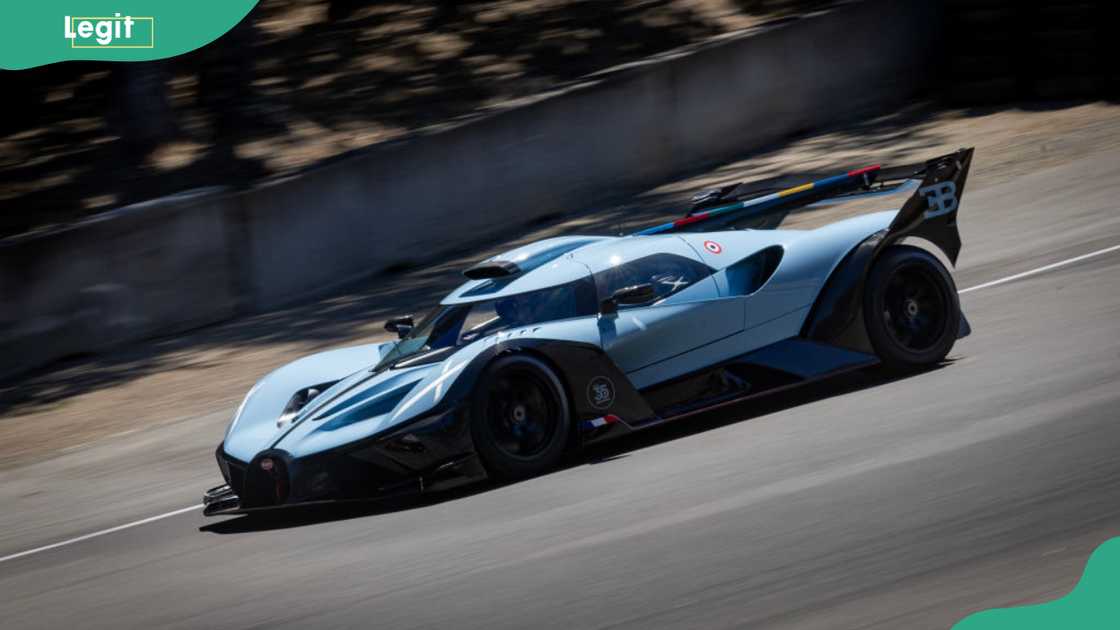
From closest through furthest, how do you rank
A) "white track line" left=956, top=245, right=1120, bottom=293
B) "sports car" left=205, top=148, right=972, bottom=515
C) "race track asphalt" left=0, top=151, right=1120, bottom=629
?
"race track asphalt" left=0, top=151, right=1120, bottom=629 < "sports car" left=205, top=148, right=972, bottom=515 < "white track line" left=956, top=245, right=1120, bottom=293

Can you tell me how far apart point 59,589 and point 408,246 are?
868 centimetres

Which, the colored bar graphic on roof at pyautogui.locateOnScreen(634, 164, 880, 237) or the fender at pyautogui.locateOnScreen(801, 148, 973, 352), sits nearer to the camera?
the fender at pyautogui.locateOnScreen(801, 148, 973, 352)

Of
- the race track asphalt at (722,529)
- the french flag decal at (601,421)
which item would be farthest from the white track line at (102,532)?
the french flag decal at (601,421)

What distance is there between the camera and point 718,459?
7.51m

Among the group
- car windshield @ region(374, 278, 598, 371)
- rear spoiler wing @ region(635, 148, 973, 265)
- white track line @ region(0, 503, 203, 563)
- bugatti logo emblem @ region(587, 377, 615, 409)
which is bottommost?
white track line @ region(0, 503, 203, 563)

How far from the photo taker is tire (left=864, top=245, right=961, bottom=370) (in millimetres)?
8594

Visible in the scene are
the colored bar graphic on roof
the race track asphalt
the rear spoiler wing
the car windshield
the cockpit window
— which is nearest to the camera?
the race track asphalt

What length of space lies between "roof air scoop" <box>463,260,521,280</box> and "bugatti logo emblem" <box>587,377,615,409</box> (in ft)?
3.05

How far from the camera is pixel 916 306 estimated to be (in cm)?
873

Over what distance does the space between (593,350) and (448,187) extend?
830cm

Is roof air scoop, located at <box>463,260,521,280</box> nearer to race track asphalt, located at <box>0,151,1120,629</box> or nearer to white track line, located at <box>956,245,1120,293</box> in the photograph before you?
race track asphalt, located at <box>0,151,1120,629</box>

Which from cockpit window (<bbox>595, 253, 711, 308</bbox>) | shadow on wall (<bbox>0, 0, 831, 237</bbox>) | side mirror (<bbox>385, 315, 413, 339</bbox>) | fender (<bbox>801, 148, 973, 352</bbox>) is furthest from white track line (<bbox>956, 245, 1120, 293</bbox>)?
shadow on wall (<bbox>0, 0, 831, 237</bbox>)

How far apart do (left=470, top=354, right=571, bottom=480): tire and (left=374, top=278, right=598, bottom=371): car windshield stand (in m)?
0.42

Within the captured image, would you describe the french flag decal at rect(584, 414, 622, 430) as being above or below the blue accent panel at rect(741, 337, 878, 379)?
below
